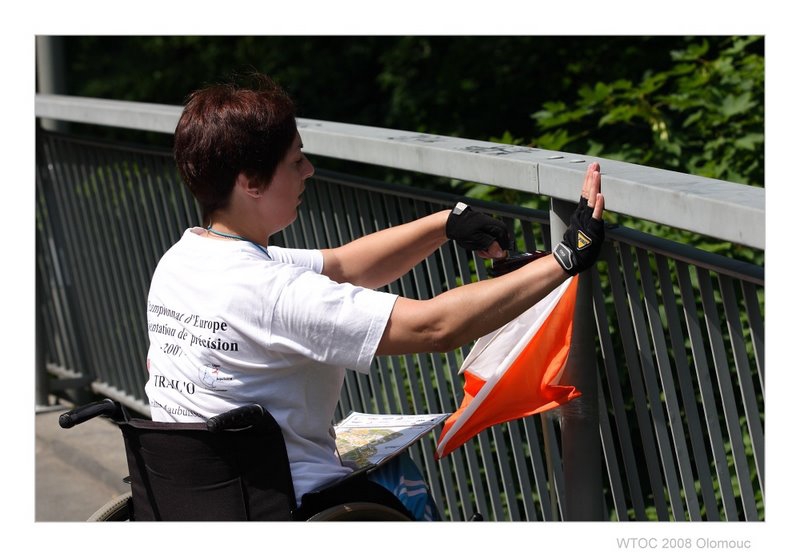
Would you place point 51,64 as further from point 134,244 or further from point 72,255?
point 134,244

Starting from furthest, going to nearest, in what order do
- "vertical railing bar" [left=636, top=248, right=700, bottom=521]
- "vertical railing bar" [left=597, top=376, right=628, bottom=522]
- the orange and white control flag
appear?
"vertical railing bar" [left=597, top=376, right=628, bottom=522]
the orange and white control flag
"vertical railing bar" [left=636, top=248, right=700, bottom=521]

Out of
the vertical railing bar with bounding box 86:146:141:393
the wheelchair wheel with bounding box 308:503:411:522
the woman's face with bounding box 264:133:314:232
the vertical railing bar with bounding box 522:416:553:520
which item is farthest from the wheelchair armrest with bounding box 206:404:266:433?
the vertical railing bar with bounding box 86:146:141:393

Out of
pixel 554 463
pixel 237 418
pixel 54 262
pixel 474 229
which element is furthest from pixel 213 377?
pixel 54 262

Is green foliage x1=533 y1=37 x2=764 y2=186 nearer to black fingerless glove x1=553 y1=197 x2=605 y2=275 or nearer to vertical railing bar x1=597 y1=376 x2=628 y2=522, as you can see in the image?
vertical railing bar x1=597 y1=376 x2=628 y2=522

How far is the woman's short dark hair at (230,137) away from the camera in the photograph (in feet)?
8.21

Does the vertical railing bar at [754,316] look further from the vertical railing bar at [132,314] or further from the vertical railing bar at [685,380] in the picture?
the vertical railing bar at [132,314]

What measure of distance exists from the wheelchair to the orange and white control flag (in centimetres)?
32

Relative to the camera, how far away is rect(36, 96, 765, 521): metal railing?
7.69 ft

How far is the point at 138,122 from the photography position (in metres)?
4.20

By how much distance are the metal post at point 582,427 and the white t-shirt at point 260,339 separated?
551 millimetres

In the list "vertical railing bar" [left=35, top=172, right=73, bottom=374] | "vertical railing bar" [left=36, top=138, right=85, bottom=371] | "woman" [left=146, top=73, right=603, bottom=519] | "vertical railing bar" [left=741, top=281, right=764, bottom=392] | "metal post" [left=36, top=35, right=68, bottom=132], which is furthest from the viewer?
"metal post" [left=36, top=35, right=68, bottom=132]
